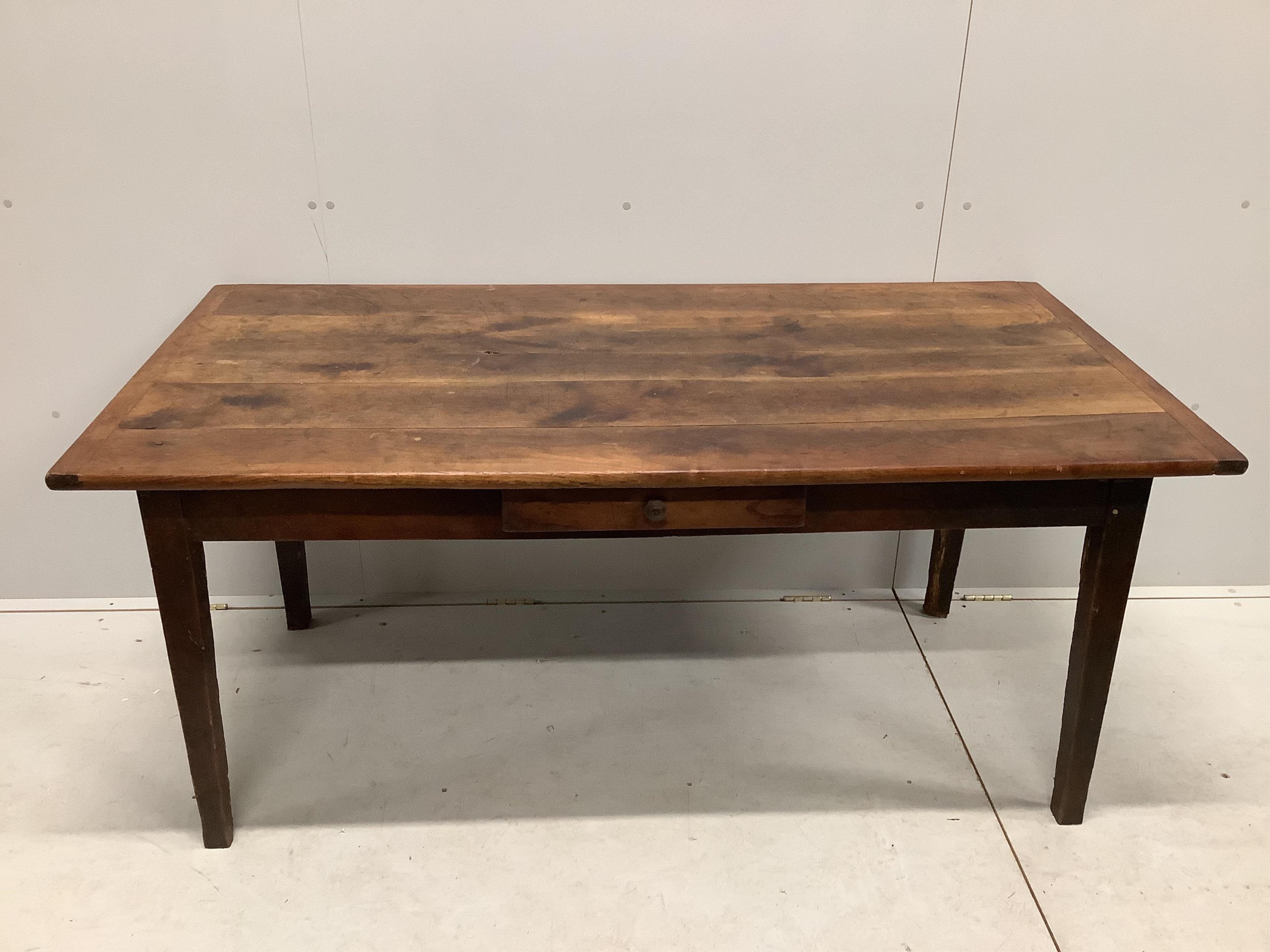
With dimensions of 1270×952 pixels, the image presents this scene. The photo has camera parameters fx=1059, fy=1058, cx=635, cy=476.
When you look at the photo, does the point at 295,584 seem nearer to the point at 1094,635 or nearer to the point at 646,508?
the point at 646,508

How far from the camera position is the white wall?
1970mm

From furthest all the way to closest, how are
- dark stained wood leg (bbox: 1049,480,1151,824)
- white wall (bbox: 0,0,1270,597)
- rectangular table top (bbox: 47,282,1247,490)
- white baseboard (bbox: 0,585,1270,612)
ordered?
white baseboard (bbox: 0,585,1270,612) < white wall (bbox: 0,0,1270,597) < dark stained wood leg (bbox: 1049,480,1151,824) < rectangular table top (bbox: 47,282,1247,490)

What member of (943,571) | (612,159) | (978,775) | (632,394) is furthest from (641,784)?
(612,159)

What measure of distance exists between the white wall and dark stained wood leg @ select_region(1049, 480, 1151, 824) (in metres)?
0.78

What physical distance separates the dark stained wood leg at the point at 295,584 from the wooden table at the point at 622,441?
55 cm

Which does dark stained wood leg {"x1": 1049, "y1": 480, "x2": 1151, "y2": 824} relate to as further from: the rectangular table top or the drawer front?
the drawer front

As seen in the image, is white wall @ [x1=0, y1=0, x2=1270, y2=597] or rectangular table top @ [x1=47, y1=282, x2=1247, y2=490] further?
white wall @ [x1=0, y1=0, x2=1270, y2=597]

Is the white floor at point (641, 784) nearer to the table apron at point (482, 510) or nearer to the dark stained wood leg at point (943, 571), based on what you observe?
the dark stained wood leg at point (943, 571)

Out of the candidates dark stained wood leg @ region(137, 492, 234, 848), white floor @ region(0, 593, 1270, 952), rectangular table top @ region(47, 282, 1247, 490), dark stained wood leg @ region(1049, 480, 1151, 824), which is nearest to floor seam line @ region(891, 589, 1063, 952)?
white floor @ region(0, 593, 1270, 952)

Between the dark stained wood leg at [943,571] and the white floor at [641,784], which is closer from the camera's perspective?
the white floor at [641,784]

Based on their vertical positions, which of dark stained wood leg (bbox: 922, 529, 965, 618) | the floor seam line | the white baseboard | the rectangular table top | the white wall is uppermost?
the white wall

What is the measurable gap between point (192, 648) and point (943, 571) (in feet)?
5.05

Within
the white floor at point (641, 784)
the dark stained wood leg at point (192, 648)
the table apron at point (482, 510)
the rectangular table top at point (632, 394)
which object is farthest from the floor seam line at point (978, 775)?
the dark stained wood leg at point (192, 648)

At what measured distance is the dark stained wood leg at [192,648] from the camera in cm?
152
